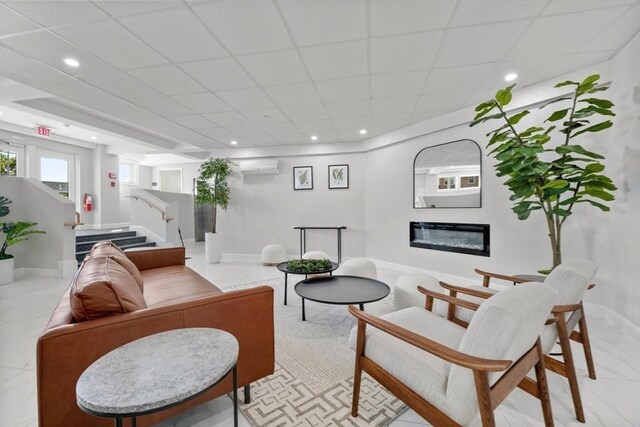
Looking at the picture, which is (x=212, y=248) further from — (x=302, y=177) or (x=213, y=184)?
(x=302, y=177)

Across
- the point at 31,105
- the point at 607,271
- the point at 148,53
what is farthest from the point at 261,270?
the point at 607,271

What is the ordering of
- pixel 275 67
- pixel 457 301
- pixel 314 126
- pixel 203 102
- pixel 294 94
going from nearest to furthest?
pixel 457 301, pixel 275 67, pixel 294 94, pixel 203 102, pixel 314 126

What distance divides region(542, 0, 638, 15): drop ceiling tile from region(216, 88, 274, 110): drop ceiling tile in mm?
2770

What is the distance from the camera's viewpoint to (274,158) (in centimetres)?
616

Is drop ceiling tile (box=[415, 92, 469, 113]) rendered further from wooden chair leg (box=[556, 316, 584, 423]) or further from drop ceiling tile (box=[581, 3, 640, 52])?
wooden chair leg (box=[556, 316, 584, 423])

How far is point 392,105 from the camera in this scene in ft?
12.3

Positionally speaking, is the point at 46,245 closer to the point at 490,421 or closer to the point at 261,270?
the point at 261,270

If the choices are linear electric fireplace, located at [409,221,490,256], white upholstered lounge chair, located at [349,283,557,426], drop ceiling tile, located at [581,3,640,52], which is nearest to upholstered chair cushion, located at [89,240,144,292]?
white upholstered lounge chair, located at [349,283,557,426]

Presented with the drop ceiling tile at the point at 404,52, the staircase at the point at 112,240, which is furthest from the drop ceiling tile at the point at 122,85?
the staircase at the point at 112,240

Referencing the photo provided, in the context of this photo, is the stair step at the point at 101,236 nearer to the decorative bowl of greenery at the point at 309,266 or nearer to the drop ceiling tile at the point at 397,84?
the decorative bowl of greenery at the point at 309,266

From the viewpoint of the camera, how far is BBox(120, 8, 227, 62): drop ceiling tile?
2.03 metres

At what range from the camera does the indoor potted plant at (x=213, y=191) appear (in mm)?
5766

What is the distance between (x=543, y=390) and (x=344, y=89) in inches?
126

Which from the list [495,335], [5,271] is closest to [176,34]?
[495,335]
